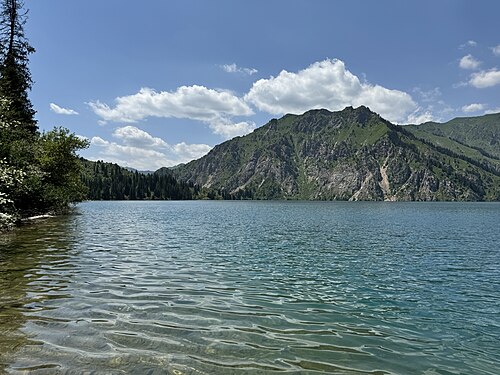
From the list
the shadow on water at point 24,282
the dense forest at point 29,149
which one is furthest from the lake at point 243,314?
the dense forest at point 29,149

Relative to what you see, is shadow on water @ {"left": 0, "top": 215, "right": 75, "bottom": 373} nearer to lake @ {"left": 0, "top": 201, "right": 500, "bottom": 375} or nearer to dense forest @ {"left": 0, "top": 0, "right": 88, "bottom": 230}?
lake @ {"left": 0, "top": 201, "right": 500, "bottom": 375}

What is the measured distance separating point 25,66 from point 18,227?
36134 mm

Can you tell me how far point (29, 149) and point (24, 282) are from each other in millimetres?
45903

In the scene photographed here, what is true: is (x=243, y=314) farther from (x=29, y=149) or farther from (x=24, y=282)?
(x=29, y=149)

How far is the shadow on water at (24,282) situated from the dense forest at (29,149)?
13.6m

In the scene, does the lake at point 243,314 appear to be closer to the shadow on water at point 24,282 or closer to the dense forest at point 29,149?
the shadow on water at point 24,282

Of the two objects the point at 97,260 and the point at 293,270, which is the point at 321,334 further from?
the point at 97,260

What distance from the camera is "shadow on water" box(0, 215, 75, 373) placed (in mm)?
12156

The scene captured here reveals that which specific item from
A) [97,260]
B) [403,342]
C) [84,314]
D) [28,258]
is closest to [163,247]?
[97,260]

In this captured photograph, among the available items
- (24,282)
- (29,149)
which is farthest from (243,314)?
(29,149)

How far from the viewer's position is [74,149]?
267ft

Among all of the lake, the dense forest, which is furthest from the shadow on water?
the dense forest

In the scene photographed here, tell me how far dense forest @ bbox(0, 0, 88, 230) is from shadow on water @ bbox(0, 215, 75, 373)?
13.6 meters

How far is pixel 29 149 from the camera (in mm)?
58781
